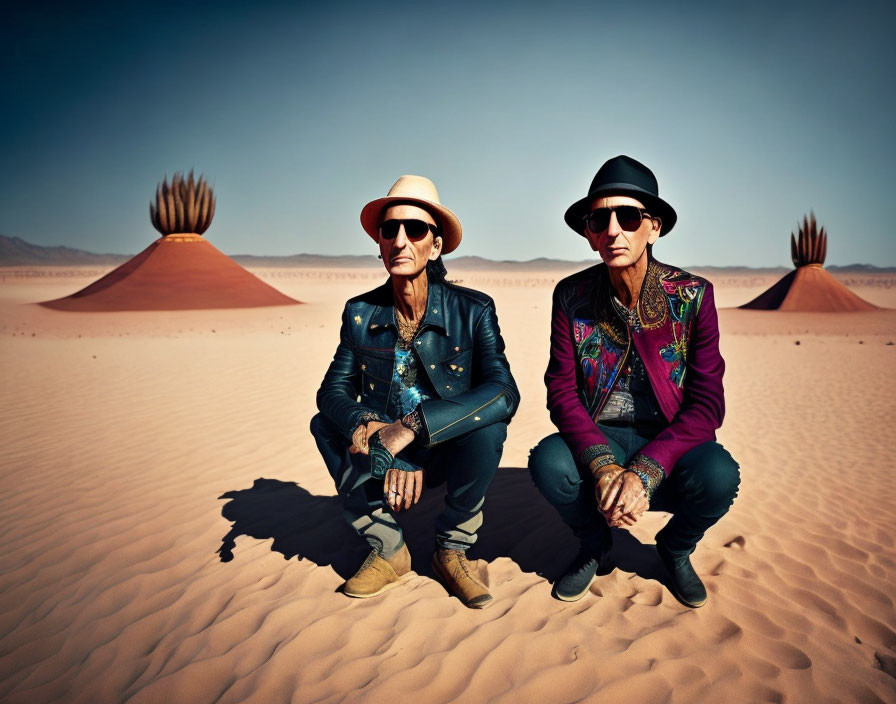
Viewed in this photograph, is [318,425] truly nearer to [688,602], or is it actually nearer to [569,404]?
[569,404]

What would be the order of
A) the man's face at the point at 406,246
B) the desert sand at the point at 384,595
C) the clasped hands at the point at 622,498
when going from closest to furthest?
the desert sand at the point at 384,595, the clasped hands at the point at 622,498, the man's face at the point at 406,246

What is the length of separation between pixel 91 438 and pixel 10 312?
20.7 m

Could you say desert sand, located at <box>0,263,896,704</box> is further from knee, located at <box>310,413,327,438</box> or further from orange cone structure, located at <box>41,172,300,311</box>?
orange cone structure, located at <box>41,172,300,311</box>

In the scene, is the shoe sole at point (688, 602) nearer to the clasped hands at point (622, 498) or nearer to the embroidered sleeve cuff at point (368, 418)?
the clasped hands at point (622, 498)

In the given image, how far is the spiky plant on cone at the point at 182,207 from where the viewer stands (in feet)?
78.1

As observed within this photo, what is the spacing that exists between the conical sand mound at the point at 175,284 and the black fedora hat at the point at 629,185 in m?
23.3

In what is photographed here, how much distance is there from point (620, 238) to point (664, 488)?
126 centimetres

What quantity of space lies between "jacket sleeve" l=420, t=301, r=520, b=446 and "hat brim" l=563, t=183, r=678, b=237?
651 millimetres

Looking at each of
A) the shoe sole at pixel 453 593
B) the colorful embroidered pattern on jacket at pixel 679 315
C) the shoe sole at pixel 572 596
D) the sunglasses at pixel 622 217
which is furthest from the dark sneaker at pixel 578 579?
the sunglasses at pixel 622 217

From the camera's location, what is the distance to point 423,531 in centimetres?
361

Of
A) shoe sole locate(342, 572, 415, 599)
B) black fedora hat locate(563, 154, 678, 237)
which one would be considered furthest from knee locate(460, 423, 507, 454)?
black fedora hat locate(563, 154, 678, 237)

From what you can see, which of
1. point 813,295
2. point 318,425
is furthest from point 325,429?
point 813,295

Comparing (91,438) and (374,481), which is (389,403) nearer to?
(374,481)

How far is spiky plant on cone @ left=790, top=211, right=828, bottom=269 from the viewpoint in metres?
24.6
